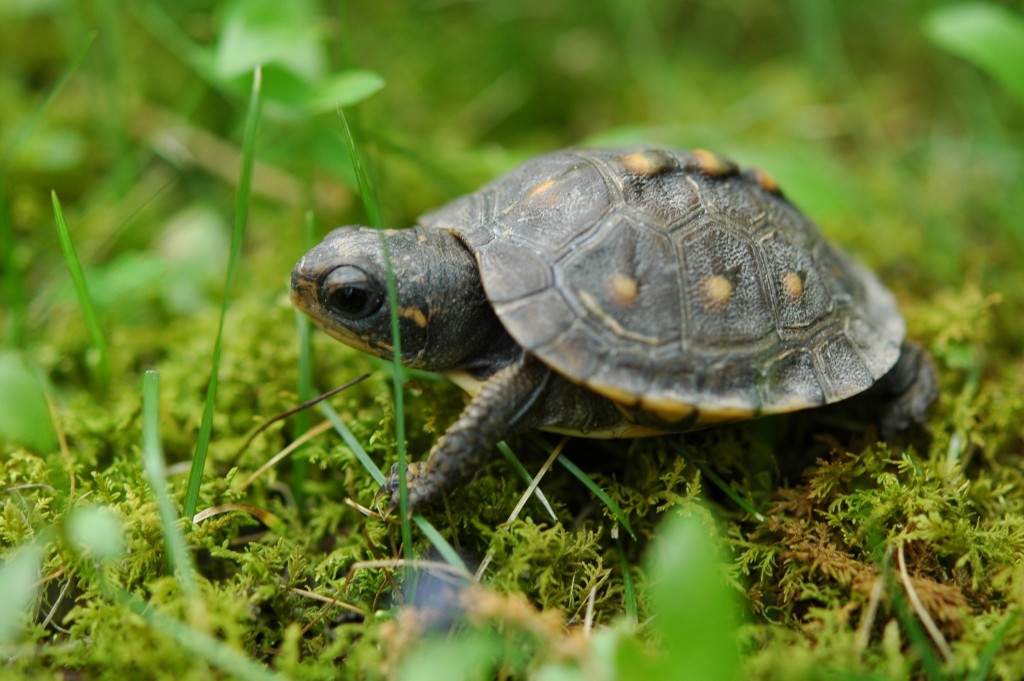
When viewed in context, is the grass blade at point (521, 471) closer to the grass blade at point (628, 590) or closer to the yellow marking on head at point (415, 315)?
the grass blade at point (628, 590)

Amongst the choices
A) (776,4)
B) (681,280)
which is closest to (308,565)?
(681,280)

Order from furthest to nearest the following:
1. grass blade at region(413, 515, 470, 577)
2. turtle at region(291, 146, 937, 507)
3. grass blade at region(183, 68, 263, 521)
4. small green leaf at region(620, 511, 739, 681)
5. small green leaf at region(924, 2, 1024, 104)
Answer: small green leaf at region(924, 2, 1024, 104), turtle at region(291, 146, 937, 507), grass blade at region(183, 68, 263, 521), grass blade at region(413, 515, 470, 577), small green leaf at region(620, 511, 739, 681)

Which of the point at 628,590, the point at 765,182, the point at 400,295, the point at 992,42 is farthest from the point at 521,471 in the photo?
the point at 992,42

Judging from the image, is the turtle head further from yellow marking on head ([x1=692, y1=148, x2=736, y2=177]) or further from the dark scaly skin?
the dark scaly skin

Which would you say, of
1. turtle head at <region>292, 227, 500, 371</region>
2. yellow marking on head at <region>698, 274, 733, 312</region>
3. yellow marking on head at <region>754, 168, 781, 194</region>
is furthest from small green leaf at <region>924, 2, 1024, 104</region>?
turtle head at <region>292, 227, 500, 371</region>

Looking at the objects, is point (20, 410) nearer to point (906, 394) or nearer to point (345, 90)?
point (345, 90)

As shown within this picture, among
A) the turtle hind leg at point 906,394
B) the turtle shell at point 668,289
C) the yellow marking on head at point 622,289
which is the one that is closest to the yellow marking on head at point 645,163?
the turtle shell at point 668,289

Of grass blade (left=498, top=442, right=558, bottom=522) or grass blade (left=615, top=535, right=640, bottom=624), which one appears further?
grass blade (left=498, top=442, right=558, bottom=522)
